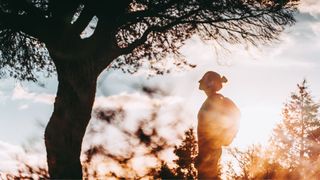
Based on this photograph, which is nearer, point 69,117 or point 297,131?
point 69,117

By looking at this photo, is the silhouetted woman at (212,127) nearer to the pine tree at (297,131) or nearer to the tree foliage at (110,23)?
the tree foliage at (110,23)

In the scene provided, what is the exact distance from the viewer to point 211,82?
5359 mm

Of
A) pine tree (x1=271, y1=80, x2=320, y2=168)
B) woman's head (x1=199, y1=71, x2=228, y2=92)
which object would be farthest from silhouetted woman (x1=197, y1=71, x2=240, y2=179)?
pine tree (x1=271, y1=80, x2=320, y2=168)

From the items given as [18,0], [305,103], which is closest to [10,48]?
[18,0]

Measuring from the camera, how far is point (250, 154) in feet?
42.2

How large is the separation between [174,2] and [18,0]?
3.23m

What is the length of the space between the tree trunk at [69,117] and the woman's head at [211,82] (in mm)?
3864

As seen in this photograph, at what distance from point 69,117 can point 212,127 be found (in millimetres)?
4143

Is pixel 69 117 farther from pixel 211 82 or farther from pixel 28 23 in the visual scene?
pixel 211 82

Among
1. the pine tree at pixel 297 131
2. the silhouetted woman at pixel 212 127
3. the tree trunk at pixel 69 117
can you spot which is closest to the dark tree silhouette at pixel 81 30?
the tree trunk at pixel 69 117

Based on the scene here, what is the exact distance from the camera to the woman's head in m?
5.37

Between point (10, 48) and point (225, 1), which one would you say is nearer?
point (225, 1)

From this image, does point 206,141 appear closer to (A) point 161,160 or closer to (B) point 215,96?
(B) point 215,96

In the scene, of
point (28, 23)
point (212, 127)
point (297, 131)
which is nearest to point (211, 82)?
point (212, 127)
